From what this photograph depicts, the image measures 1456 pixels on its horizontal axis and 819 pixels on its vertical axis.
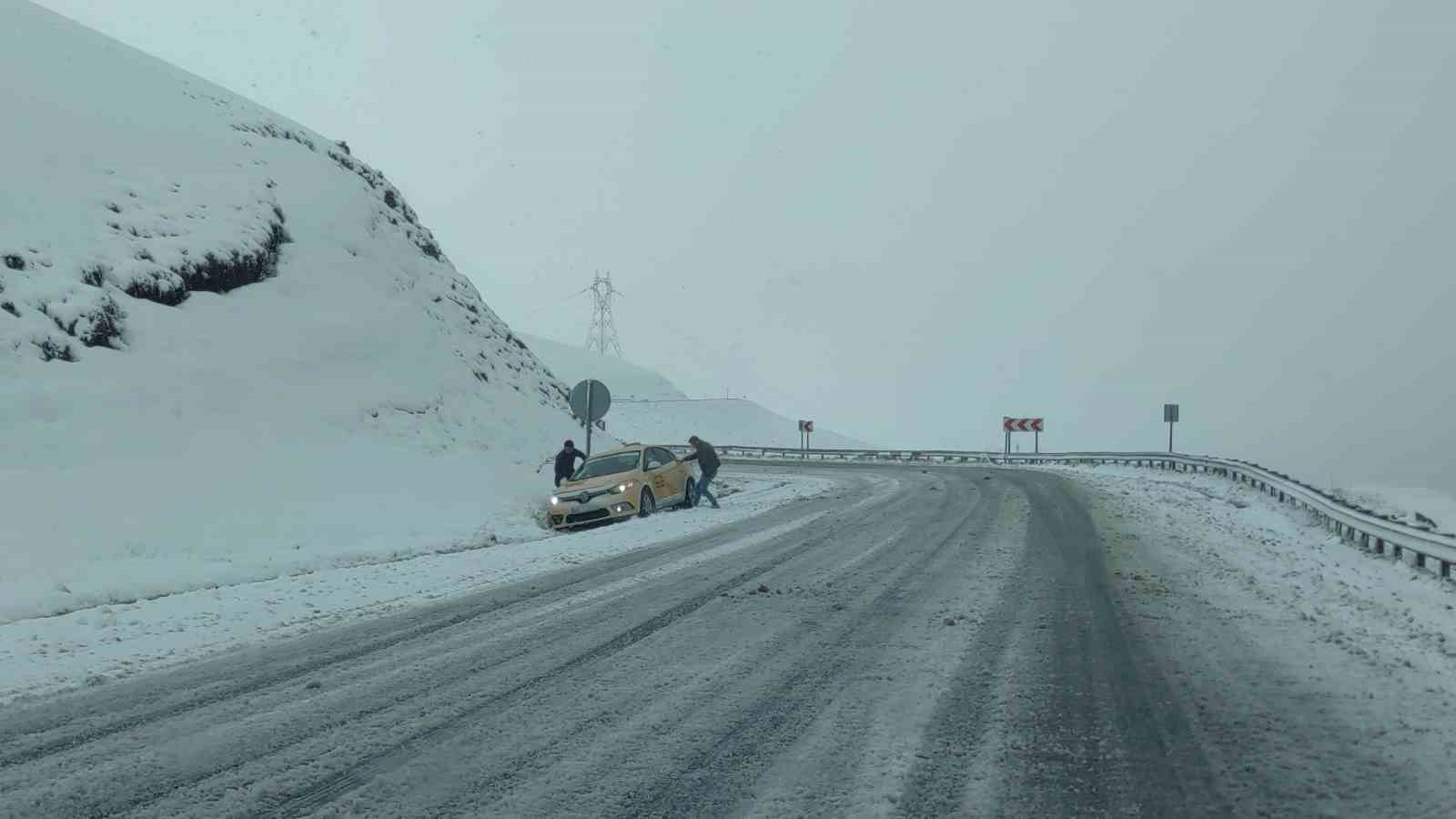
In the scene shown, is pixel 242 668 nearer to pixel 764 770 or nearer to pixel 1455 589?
pixel 764 770

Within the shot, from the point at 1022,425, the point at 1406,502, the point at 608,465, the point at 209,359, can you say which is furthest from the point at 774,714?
the point at 1022,425

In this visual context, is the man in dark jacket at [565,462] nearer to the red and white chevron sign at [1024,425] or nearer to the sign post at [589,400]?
the sign post at [589,400]

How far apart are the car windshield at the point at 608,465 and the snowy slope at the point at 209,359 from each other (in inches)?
58.2

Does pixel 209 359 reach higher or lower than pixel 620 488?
higher

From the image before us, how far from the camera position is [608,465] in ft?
61.9

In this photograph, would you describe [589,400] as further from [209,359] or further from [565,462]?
[209,359]

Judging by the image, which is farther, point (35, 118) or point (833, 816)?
point (35, 118)

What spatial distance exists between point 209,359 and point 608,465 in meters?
7.91

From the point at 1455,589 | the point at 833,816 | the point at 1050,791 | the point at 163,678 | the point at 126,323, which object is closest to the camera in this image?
the point at 833,816

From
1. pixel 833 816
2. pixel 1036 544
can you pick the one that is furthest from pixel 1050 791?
pixel 1036 544

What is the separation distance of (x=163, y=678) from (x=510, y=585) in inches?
156

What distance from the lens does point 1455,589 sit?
923 cm

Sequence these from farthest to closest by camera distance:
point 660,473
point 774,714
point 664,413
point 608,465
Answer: point 664,413, point 660,473, point 608,465, point 774,714

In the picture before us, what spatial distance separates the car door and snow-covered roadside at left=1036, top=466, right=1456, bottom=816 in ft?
28.3
